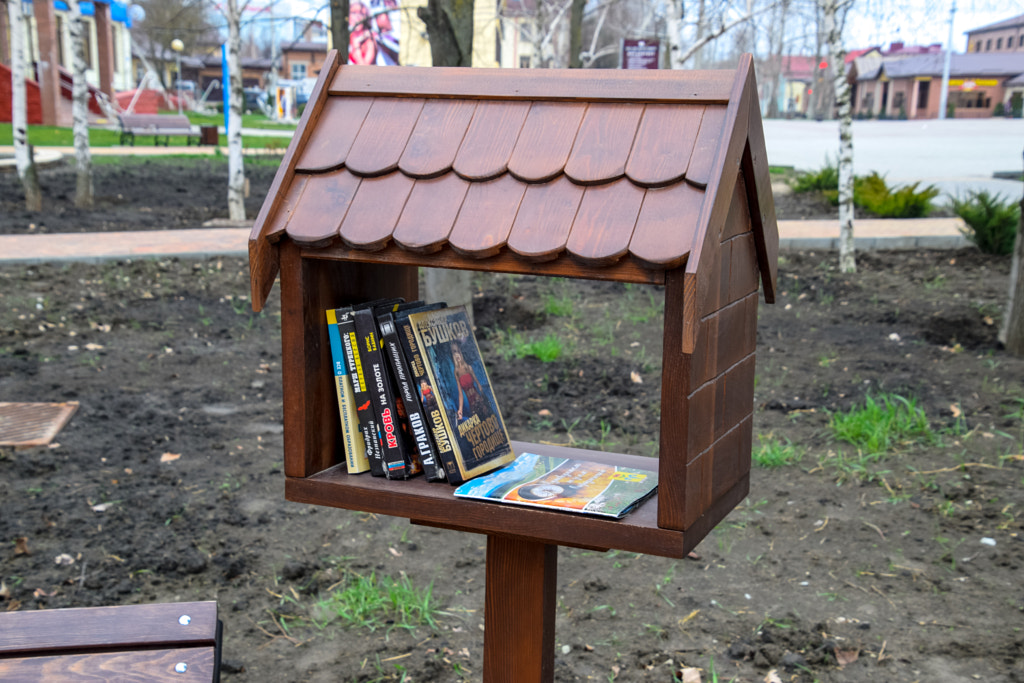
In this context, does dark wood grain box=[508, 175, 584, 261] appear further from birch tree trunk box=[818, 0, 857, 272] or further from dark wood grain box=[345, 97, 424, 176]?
birch tree trunk box=[818, 0, 857, 272]

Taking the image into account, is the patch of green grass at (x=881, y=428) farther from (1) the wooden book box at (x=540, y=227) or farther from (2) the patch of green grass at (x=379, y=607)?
(1) the wooden book box at (x=540, y=227)

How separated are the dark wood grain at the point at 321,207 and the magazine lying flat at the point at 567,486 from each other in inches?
20.6

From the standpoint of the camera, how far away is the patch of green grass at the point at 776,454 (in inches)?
156

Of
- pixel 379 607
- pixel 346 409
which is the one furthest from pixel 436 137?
pixel 379 607

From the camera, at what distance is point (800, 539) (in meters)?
3.39

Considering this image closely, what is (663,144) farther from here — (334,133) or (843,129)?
(843,129)

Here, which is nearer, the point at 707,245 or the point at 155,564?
the point at 707,245

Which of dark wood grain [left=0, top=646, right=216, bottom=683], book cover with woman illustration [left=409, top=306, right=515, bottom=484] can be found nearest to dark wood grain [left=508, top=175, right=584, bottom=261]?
book cover with woman illustration [left=409, top=306, right=515, bottom=484]

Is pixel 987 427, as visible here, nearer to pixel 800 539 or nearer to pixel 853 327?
pixel 800 539

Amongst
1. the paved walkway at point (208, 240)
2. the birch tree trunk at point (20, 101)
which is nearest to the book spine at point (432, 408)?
the paved walkway at point (208, 240)

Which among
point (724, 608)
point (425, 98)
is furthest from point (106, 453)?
point (425, 98)

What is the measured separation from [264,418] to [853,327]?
4125 mm

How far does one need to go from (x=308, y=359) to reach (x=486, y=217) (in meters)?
0.47

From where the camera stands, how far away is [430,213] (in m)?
1.46
